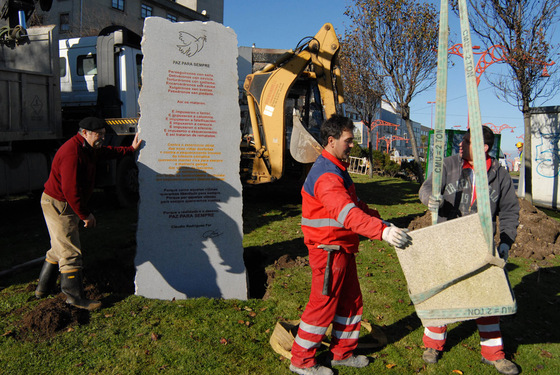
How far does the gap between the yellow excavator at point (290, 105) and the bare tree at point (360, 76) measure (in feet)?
20.3

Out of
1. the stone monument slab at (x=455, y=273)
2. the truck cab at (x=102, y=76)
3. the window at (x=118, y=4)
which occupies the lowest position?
the stone monument slab at (x=455, y=273)

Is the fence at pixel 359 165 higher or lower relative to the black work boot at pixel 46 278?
higher

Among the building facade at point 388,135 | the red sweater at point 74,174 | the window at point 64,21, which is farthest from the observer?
the building facade at point 388,135

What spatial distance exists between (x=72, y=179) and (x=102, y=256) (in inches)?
90.6

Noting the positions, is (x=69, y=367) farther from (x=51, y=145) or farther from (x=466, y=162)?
(x=51, y=145)

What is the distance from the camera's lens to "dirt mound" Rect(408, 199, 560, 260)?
6.65 metres

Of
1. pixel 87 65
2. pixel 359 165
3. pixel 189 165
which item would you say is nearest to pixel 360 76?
pixel 359 165

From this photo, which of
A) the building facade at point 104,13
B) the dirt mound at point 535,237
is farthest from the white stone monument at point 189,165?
the building facade at point 104,13

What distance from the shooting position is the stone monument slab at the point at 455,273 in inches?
113

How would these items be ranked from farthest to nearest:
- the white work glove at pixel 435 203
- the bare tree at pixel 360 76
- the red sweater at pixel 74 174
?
the bare tree at pixel 360 76 → the red sweater at pixel 74 174 → the white work glove at pixel 435 203

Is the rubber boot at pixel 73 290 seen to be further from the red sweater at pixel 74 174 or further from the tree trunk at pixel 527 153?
the tree trunk at pixel 527 153

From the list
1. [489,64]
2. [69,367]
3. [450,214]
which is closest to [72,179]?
[69,367]

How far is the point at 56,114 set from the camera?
824cm

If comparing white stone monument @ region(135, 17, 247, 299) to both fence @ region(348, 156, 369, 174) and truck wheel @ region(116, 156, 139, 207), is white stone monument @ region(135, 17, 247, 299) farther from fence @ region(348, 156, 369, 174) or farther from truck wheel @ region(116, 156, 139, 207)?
fence @ region(348, 156, 369, 174)
